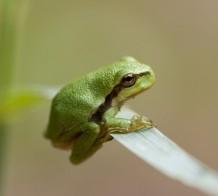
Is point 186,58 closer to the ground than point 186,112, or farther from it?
farther from it

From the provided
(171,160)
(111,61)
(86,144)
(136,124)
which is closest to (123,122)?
(136,124)

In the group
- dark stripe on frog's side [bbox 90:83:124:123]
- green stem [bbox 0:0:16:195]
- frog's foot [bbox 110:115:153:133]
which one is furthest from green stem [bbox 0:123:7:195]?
dark stripe on frog's side [bbox 90:83:124:123]

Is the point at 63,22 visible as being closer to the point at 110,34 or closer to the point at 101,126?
the point at 110,34

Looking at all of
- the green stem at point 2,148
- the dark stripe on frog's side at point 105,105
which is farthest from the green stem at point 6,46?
the dark stripe on frog's side at point 105,105

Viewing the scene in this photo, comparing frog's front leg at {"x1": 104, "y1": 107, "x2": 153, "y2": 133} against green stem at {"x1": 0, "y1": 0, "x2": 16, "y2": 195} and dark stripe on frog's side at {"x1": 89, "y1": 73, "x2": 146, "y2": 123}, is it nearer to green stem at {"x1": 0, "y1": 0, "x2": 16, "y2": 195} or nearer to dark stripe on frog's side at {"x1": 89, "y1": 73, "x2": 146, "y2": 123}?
dark stripe on frog's side at {"x1": 89, "y1": 73, "x2": 146, "y2": 123}

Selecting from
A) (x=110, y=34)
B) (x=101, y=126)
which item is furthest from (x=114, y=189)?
(x=101, y=126)

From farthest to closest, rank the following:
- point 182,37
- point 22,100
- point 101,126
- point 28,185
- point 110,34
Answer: point 182,37 → point 110,34 → point 28,185 → point 101,126 → point 22,100

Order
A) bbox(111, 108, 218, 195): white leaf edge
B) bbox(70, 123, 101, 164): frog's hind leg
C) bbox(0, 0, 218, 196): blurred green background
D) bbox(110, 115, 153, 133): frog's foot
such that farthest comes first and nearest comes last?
bbox(0, 0, 218, 196): blurred green background → bbox(70, 123, 101, 164): frog's hind leg → bbox(110, 115, 153, 133): frog's foot → bbox(111, 108, 218, 195): white leaf edge

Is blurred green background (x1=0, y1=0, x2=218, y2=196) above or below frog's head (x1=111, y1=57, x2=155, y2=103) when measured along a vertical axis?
below
